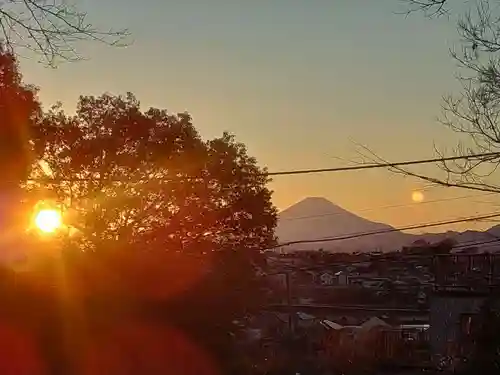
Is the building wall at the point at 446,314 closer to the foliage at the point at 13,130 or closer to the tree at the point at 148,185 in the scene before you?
the tree at the point at 148,185

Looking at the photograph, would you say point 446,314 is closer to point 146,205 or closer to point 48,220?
point 146,205

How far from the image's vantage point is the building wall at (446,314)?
21656 mm

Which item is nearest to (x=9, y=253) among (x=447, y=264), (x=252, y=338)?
(x=252, y=338)

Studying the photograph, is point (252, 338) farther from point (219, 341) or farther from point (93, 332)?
point (93, 332)

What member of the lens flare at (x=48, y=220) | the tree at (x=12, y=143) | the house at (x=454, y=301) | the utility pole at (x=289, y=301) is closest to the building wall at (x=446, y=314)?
the house at (x=454, y=301)

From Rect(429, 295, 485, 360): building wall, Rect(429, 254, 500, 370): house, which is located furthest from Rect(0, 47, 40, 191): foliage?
Rect(429, 295, 485, 360): building wall

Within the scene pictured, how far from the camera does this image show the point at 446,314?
21922 mm

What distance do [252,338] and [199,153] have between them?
5.87 m

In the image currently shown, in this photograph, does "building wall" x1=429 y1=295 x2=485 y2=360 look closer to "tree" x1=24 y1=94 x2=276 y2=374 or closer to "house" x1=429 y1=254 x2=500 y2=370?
"house" x1=429 y1=254 x2=500 y2=370

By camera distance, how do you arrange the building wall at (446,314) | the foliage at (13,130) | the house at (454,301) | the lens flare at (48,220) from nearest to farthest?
1. the foliage at (13,130)
2. the lens flare at (48,220)
3. the house at (454,301)
4. the building wall at (446,314)

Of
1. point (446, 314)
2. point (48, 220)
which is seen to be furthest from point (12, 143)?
point (446, 314)

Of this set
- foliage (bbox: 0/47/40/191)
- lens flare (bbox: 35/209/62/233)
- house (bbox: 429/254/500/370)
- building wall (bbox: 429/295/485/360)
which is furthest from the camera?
building wall (bbox: 429/295/485/360)

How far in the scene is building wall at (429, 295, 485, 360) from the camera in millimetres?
21656

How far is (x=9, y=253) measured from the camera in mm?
15727
